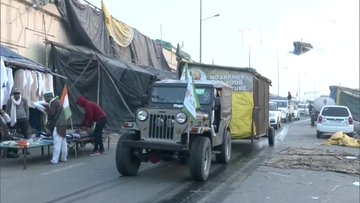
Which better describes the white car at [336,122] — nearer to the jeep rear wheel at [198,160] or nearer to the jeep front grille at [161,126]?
the jeep rear wheel at [198,160]

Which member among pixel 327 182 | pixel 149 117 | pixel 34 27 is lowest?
pixel 327 182

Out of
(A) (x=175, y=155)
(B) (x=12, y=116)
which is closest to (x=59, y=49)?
(B) (x=12, y=116)

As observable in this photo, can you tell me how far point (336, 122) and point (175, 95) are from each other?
15524mm

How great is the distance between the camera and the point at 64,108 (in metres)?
13.2

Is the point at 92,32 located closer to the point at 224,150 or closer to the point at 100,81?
the point at 100,81

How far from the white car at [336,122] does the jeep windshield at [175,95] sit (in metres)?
14.7

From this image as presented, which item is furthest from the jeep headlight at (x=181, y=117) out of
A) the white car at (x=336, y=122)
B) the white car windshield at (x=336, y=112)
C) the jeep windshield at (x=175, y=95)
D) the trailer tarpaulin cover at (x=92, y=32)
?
the white car windshield at (x=336, y=112)

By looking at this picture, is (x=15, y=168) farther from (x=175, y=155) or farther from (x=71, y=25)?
(x=71, y=25)

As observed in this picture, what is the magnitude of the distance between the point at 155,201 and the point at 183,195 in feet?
2.46

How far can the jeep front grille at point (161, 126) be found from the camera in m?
10.6

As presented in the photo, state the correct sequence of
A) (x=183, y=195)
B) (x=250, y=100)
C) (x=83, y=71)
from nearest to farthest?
1. (x=183, y=195)
2. (x=250, y=100)
3. (x=83, y=71)

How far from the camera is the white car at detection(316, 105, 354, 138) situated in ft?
82.7

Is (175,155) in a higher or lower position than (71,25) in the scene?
lower

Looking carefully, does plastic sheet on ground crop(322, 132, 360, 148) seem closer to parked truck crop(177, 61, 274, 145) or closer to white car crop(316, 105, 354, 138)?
white car crop(316, 105, 354, 138)
